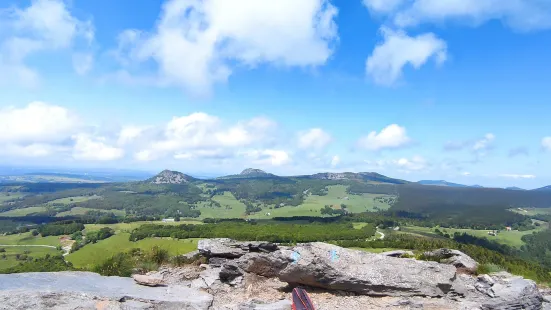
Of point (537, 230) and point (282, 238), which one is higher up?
point (537, 230)

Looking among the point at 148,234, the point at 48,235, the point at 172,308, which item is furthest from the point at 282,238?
the point at 48,235

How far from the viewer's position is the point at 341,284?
15.0m

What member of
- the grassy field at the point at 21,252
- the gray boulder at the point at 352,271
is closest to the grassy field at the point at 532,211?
the gray boulder at the point at 352,271

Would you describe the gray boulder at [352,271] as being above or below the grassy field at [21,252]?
above

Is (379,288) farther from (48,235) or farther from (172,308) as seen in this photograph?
(48,235)

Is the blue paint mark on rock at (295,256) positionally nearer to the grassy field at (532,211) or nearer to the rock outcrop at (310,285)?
the rock outcrop at (310,285)

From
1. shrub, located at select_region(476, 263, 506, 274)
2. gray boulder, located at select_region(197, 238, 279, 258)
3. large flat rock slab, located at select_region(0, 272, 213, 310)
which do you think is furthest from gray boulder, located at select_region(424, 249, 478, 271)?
large flat rock slab, located at select_region(0, 272, 213, 310)

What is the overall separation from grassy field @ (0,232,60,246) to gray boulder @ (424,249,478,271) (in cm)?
15907

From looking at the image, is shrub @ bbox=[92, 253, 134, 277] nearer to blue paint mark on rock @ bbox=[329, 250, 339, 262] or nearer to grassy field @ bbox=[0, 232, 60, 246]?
blue paint mark on rock @ bbox=[329, 250, 339, 262]

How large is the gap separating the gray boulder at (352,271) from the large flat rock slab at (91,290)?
13.6ft

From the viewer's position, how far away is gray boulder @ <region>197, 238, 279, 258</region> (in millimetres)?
18359

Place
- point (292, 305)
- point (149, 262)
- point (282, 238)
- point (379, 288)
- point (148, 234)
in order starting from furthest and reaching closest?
point (148, 234) → point (282, 238) → point (149, 262) → point (379, 288) → point (292, 305)

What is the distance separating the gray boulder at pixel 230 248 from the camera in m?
18.4

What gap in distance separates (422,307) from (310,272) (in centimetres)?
508
